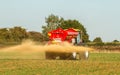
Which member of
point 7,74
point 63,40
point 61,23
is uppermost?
point 61,23

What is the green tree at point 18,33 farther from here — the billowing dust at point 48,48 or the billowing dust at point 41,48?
the billowing dust at point 48,48

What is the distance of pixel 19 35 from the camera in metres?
81.6

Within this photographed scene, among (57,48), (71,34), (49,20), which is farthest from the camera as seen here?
(49,20)

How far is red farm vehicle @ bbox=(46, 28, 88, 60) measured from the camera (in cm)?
3641

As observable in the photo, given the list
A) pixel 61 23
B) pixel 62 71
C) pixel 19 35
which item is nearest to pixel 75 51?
Answer: pixel 62 71

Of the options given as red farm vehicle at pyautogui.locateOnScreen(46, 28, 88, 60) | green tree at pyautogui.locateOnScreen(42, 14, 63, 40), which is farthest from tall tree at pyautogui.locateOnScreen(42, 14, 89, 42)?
red farm vehicle at pyautogui.locateOnScreen(46, 28, 88, 60)

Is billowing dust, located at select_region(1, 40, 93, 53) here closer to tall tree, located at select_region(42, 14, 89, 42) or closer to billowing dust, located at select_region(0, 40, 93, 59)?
billowing dust, located at select_region(0, 40, 93, 59)

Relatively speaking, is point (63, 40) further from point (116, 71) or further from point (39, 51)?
point (116, 71)

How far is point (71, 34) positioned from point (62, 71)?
1618 cm

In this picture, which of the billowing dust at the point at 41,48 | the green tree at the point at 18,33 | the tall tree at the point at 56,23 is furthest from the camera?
the tall tree at the point at 56,23

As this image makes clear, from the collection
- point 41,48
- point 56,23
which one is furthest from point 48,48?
point 56,23

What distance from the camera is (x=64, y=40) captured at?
37312 millimetres

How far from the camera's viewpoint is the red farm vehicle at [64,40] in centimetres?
3641

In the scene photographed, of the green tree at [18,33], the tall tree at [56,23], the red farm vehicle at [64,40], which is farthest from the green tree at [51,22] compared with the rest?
the red farm vehicle at [64,40]
